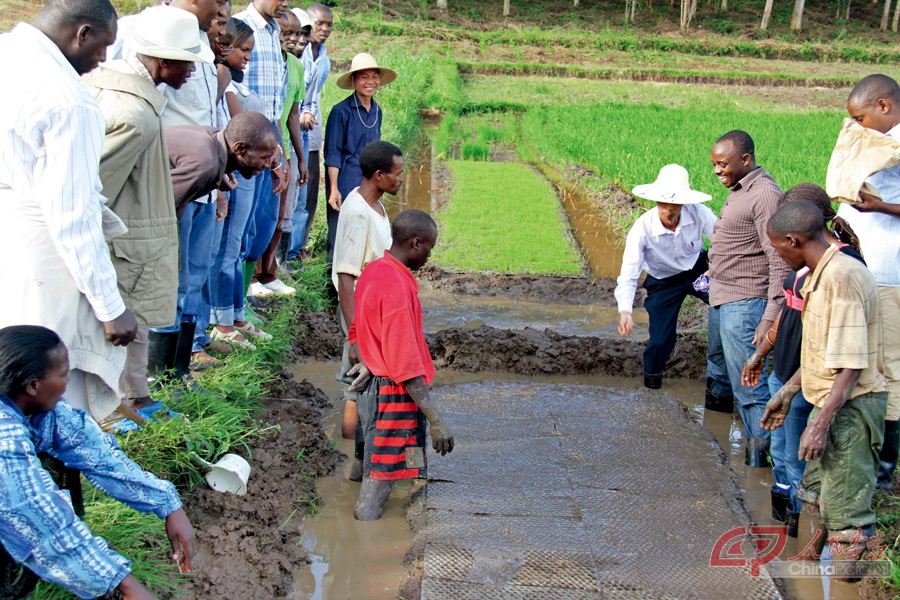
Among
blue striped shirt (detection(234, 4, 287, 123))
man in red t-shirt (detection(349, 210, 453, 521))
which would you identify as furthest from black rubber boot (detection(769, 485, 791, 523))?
blue striped shirt (detection(234, 4, 287, 123))

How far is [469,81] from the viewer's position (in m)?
23.2

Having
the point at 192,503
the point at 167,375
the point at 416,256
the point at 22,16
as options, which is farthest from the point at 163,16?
the point at 22,16

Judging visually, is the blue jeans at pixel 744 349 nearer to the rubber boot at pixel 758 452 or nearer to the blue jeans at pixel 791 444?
the rubber boot at pixel 758 452

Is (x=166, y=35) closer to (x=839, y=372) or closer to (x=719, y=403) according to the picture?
(x=839, y=372)

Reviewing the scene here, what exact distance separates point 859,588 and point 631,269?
7.49 ft

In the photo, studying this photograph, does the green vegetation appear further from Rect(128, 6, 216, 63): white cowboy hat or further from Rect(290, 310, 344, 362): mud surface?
Rect(128, 6, 216, 63): white cowboy hat

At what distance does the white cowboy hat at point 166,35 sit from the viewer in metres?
3.27

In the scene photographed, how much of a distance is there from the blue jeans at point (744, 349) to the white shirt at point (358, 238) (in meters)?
1.89

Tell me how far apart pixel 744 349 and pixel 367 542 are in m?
2.21

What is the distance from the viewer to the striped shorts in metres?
3.51

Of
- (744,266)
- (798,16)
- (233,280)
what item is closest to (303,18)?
(233,280)

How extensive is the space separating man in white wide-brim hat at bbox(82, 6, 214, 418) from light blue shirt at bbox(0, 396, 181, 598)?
90cm

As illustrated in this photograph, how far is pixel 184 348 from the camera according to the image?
163 inches

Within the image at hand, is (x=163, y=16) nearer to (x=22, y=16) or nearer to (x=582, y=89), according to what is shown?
(x=582, y=89)
